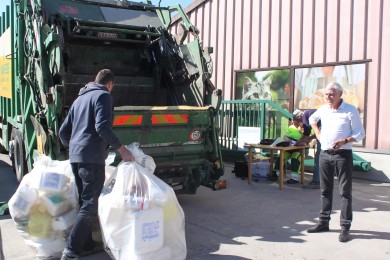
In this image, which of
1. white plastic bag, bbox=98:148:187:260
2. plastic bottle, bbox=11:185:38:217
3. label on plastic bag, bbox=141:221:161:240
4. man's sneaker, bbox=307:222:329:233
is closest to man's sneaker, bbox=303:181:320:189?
man's sneaker, bbox=307:222:329:233

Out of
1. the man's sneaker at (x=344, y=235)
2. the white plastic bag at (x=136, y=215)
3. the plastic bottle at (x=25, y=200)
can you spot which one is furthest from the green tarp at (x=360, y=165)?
the plastic bottle at (x=25, y=200)

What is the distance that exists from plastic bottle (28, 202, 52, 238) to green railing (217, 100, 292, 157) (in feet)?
18.5

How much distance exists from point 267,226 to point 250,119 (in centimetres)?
445

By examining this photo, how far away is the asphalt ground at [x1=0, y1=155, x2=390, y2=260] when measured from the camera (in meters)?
3.91

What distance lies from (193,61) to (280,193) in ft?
7.93

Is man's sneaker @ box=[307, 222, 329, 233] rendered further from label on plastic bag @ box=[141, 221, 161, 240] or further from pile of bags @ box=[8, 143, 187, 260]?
label on plastic bag @ box=[141, 221, 161, 240]

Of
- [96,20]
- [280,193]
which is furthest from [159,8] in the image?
[280,193]

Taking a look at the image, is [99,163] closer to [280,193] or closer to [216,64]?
[280,193]

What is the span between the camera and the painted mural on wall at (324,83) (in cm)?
800

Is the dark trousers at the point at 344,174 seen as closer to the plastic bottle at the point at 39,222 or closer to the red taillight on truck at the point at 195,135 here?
the red taillight on truck at the point at 195,135

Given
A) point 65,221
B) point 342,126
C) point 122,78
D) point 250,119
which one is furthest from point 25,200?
point 250,119

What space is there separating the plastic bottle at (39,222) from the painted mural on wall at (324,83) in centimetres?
624

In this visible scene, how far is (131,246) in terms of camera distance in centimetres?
328

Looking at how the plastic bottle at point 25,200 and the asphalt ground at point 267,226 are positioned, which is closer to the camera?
the plastic bottle at point 25,200
